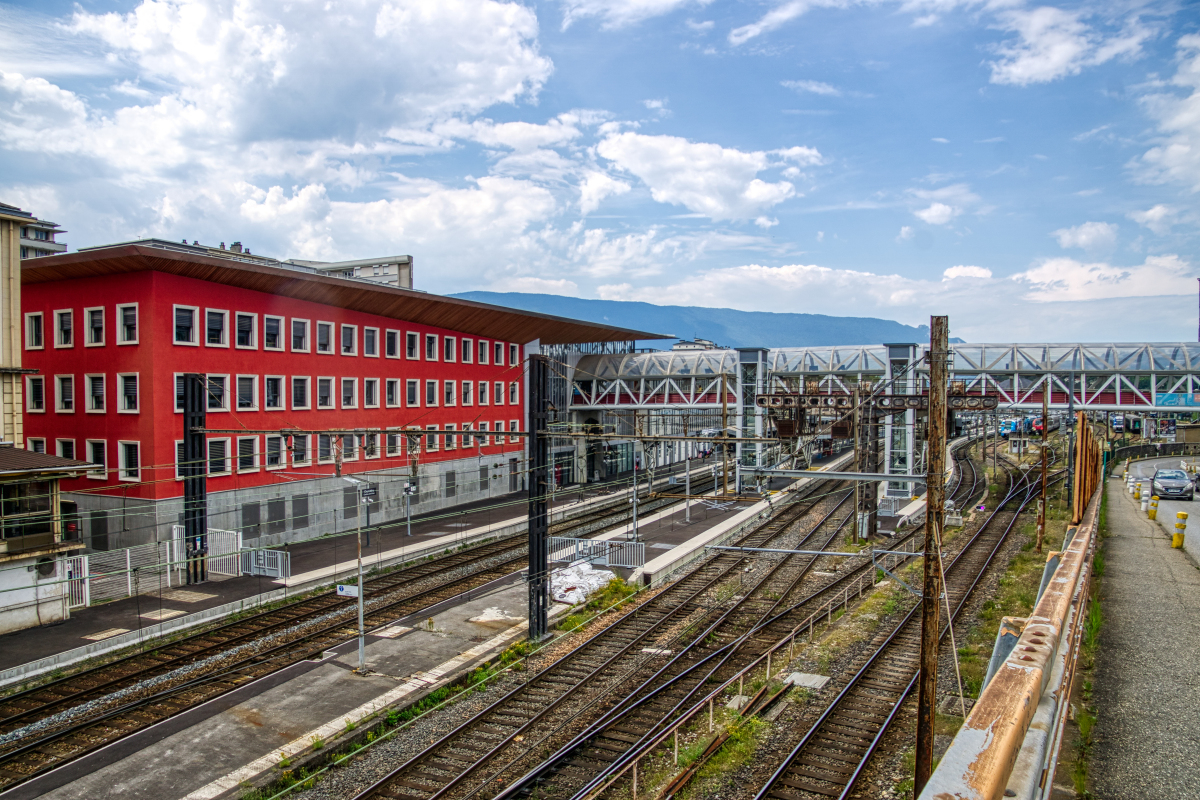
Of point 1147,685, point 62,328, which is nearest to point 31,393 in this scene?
point 62,328

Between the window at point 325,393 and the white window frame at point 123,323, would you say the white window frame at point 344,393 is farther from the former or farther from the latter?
the white window frame at point 123,323

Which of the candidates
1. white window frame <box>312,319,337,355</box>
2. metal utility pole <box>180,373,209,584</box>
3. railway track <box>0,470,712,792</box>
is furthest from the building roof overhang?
railway track <box>0,470,712,792</box>

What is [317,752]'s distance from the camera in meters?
12.9

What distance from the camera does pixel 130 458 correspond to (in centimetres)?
2775

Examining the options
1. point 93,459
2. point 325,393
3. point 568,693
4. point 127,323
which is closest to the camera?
point 568,693

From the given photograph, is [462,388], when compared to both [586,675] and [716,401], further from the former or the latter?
[586,675]

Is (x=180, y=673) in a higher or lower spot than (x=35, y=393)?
lower

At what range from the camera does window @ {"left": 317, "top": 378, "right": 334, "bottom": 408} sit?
111 ft

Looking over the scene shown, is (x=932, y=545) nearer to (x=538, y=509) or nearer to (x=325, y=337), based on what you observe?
(x=538, y=509)

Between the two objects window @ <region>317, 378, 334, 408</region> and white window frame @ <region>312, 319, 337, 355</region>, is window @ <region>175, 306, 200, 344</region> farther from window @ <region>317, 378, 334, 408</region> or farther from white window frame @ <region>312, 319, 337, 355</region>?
window @ <region>317, 378, 334, 408</region>

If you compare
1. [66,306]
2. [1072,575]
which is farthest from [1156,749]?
→ [66,306]

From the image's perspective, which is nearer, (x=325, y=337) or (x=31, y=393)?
(x=31, y=393)

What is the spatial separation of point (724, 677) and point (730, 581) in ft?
30.8

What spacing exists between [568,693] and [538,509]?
5480 millimetres
